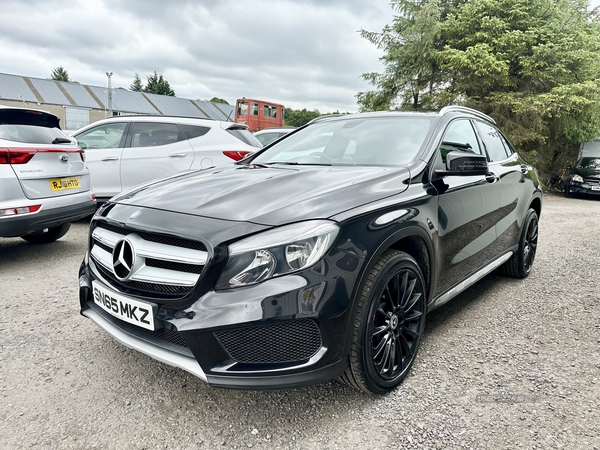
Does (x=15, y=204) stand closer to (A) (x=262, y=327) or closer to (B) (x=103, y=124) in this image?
(B) (x=103, y=124)

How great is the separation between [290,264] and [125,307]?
798 mm

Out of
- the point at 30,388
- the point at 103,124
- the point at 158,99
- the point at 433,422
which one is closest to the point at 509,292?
the point at 433,422

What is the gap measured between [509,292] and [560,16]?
13.5 metres

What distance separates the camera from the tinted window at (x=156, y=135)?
20.1ft

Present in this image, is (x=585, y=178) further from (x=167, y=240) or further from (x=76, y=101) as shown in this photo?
(x=76, y=101)

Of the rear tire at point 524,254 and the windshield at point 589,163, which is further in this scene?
the windshield at point 589,163

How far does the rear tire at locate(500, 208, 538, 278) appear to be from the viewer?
13.0ft

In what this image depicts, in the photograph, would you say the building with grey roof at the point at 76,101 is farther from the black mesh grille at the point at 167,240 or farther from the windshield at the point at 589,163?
the black mesh grille at the point at 167,240

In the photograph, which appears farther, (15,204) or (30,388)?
(15,204)

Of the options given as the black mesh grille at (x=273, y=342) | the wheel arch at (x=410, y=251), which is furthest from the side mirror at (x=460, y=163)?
the black mesh grille at (x=273, y=342)

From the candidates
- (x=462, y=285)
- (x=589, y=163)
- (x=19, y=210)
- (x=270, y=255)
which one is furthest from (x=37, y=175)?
(x=589, y=163)

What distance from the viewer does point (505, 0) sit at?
1332 centimetres

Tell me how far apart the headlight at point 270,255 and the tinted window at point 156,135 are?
190 inches

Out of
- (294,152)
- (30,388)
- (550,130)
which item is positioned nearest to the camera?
(30,388)
